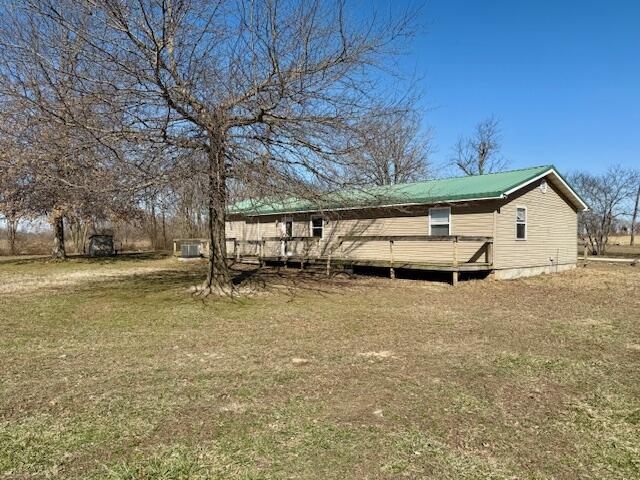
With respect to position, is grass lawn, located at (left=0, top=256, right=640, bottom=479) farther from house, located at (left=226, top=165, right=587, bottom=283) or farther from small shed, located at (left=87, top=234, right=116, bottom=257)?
small shed, located at (left=87, top=234, right=116, bottom=257)

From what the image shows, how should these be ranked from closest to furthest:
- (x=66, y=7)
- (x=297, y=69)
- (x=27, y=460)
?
(x=27, y=460) → (x=66, y=7) → (x=297, y=69)

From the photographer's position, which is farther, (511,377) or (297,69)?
(297,69)

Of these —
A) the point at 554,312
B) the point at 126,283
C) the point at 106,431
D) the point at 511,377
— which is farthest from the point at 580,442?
the point at 126,283

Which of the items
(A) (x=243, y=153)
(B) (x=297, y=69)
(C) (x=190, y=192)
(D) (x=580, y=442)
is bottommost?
(D) (x=580, y=442)

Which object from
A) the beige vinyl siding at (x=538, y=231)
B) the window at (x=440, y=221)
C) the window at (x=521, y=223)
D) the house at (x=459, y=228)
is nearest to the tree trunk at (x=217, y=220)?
the house at (x=459, y=228)

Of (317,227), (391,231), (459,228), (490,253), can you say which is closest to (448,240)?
(459,228)

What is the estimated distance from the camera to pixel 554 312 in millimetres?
9391

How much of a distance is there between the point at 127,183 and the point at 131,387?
15.3 feet

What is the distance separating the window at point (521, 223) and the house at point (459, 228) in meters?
0.03

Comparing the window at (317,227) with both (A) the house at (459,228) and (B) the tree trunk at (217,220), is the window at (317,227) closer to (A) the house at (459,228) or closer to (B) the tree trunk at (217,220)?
(A) the house at (459,228)

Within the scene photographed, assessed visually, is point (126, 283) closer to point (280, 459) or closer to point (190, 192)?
point (190, 192)

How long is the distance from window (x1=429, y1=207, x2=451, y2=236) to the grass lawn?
5.92 m

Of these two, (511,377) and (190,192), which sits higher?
(190,192)

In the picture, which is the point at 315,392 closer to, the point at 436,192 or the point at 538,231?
the point at 436,192
